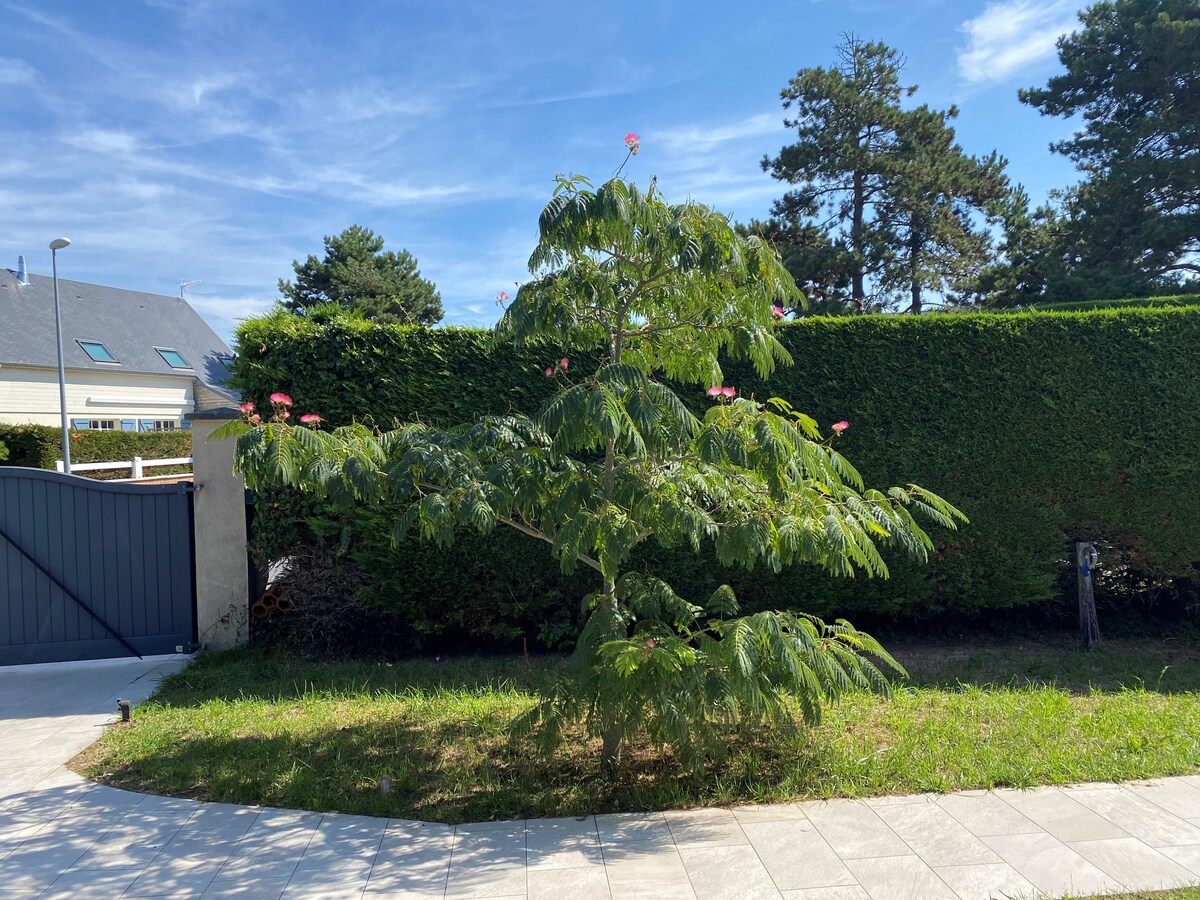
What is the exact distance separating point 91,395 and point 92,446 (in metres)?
9.57

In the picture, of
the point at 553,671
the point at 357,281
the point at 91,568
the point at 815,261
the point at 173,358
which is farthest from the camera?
the point at 173,358

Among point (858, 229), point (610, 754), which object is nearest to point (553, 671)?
Result: point (610, 754)

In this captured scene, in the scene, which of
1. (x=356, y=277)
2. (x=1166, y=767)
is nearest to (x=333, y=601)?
(x=1166, y=767)

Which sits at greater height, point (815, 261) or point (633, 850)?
point (815, 261)

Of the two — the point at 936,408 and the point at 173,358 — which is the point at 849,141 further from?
the point at 173,358

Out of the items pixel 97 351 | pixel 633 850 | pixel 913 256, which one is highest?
pixel 913 256

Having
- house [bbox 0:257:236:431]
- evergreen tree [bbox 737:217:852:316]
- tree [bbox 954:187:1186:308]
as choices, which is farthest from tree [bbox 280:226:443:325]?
tree [bbox 954:187:1186:308]

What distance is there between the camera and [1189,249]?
52.9 feet

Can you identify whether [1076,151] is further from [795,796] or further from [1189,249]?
[795,796]

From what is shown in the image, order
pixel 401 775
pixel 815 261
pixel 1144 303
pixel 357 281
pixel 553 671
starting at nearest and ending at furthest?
pixel 401 775 → pixel 553 671 → pixel 1144 303 → pixel 815 261 → pixel 357 281

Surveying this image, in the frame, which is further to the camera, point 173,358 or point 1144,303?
point 173,358

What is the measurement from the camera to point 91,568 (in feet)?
22.5

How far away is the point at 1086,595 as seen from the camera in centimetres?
666

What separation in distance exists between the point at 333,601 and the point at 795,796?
14.3 ft
